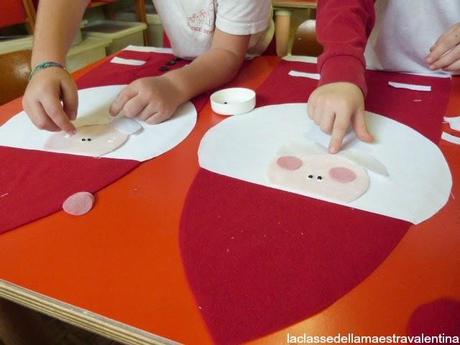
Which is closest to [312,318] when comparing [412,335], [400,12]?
[412,335]

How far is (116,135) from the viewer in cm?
57

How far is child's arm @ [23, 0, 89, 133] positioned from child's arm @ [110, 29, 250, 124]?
0.08 m

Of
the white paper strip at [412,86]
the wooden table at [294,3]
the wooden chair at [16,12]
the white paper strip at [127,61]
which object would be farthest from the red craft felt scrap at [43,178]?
the wooden table at [294,3]

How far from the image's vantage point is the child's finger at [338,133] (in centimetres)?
50

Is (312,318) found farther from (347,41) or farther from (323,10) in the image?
(323,10)

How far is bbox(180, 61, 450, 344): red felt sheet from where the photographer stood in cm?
31

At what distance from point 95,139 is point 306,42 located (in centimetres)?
67


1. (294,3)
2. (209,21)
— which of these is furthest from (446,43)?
(294,3)

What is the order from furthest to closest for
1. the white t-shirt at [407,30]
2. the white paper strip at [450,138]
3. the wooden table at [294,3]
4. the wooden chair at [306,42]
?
the wooden table at [294,3] < the wooden chair at [306,42] < the white t-shirt at [407,30] < the white paper strip at [450,138]

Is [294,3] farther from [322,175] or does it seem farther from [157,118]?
[322,175]

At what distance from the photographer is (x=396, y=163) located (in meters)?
0.47

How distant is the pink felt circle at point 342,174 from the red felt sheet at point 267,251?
0.17ft

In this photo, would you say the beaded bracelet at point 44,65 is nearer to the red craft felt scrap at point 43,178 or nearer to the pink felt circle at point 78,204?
the red craft felt scrap at point 43,178

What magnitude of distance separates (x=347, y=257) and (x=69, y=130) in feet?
1.47
